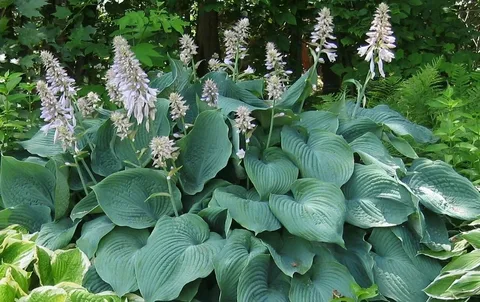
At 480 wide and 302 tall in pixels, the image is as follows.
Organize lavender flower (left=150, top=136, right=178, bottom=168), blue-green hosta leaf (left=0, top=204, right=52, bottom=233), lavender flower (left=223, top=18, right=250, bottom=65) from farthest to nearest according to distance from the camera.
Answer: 1. lavender flower (left=223, top=18, right=250, bottom=65)
2. blue-green hosta leaf (left=0, top=204, right=52, bottom=233)
3. lavender flower (left=150, top=136, right=178, bottom=168)

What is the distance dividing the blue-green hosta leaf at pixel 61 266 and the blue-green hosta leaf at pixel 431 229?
4.58ft

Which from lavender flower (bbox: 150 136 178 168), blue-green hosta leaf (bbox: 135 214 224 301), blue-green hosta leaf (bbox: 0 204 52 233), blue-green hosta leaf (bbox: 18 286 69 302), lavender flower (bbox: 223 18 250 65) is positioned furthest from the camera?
lavender flower (bbox: 223 18 250 65)

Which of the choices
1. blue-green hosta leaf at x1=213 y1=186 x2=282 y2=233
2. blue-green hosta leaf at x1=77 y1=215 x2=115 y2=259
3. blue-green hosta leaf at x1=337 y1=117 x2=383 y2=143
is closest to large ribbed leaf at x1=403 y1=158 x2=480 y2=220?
blue-green hosta leaf at x1=337 y1=117 x2=383 y2=143

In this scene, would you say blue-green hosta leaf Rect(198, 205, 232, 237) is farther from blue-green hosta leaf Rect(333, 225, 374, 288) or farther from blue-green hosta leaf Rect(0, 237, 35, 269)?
blue-green hosta leaf Rect(0, 237, 35, 269)

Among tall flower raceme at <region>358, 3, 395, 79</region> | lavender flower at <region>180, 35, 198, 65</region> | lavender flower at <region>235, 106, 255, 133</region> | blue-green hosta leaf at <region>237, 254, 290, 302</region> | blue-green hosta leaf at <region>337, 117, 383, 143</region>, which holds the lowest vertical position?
blue-green hosta leaf at <region>237, 254, 290, 302</region>

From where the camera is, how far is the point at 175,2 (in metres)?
5.61

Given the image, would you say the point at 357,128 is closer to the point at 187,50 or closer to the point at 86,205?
the point at 187,50

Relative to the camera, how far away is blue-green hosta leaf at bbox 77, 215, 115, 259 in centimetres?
234

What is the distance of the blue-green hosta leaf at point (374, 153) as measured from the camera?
8.22 ft

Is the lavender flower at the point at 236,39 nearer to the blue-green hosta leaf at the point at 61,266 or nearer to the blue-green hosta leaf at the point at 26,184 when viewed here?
the blue-green hosta leaf at the point at 26,184

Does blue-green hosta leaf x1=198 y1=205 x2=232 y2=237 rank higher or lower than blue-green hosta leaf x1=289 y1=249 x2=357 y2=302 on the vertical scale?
higher

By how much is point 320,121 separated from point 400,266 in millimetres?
817

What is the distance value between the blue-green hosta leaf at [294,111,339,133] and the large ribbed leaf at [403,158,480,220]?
17.0 inches

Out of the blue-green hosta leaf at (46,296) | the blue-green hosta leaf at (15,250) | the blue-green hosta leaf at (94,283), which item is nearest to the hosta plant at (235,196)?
the blue-green hosta leaf at (94,283)
